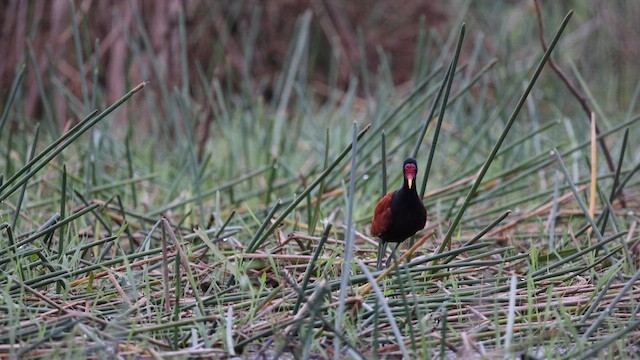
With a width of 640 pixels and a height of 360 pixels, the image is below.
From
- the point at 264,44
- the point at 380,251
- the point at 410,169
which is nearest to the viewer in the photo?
the point at 410,169

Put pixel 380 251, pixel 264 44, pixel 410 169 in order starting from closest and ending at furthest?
pixel 410 169 < pixel 380 251 < pixel 264 44

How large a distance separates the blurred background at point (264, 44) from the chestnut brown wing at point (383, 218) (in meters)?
1.13

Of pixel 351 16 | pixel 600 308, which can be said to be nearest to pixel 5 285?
pixel 600 308

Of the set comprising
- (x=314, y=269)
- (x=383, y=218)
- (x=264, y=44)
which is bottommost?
(x=314, y=269)

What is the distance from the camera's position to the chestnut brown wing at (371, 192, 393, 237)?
6.31 feet

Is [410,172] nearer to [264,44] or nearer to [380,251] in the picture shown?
[380,251]

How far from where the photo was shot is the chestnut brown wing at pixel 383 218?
192 cm

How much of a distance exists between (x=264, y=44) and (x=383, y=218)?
14.2 ft

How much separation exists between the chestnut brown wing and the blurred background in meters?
1.13

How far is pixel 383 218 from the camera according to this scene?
1.93m

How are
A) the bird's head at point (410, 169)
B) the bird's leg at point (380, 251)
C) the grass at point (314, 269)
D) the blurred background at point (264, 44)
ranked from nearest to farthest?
the grass at point (314, 269) < the bird's head at point (410, 169) < the bird's leg at point (380, 251) < the blurred background at point (264, 44)

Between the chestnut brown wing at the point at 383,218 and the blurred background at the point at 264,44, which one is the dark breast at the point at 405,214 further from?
the blurred background at the point at 264,44

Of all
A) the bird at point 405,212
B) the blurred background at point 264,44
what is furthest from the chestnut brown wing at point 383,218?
the blurred background at point 264,44

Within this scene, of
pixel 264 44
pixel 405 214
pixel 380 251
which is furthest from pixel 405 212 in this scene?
pixel 264 44
